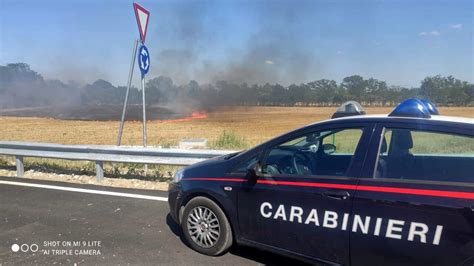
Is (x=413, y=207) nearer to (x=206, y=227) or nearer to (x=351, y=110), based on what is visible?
(x=206, y=227)

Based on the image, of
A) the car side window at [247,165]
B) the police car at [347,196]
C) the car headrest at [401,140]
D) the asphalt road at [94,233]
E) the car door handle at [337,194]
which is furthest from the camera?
the asphalt road at [94,233]

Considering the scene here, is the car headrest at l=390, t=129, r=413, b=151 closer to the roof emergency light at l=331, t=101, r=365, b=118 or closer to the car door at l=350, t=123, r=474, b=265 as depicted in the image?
the car door at l=350, t=123, r=474, b=265

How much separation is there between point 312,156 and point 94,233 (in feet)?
8.51

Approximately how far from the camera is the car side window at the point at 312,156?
3225mm

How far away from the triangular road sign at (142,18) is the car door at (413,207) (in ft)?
18.4

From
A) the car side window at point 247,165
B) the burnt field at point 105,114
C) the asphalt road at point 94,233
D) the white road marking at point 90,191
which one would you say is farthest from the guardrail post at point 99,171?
the burnt field at point 105,114

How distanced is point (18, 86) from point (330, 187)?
239ft

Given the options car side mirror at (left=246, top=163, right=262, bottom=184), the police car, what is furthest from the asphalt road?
car side mirror at (left=246, top=163, right=262, bottom=184)

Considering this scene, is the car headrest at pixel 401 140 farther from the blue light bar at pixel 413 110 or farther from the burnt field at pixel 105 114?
the burnt field at pixel 105 114

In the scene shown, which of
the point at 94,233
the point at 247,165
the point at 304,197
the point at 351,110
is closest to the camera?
the point at 304,197

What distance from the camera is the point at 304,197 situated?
10.2ft

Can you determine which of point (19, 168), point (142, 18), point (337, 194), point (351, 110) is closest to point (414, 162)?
point (337, 194)

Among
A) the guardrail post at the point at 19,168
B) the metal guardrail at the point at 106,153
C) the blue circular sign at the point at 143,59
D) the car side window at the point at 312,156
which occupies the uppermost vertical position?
the blue circular sign at the point at 143,59

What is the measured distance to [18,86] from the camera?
2549 inches
